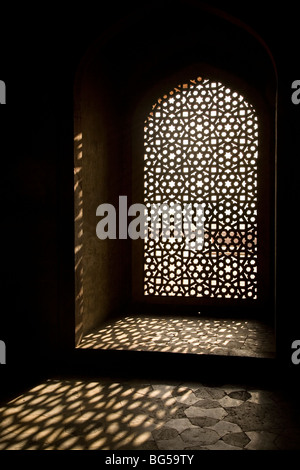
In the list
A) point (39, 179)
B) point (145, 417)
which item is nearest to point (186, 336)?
point (145, 417)

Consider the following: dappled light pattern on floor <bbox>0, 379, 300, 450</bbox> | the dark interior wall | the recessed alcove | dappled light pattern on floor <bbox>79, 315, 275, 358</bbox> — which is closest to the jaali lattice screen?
the recessed alcove

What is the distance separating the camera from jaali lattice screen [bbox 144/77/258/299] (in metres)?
5.79

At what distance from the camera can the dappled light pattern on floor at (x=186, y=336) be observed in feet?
14.4

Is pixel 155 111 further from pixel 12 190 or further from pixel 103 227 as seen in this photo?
pixel 12 190

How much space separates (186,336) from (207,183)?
2050 mm

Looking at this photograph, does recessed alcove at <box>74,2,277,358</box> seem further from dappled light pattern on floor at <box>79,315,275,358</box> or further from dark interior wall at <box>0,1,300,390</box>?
dark interior wall at <box>0,1,300,390</box>

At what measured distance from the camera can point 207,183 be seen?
232 inches

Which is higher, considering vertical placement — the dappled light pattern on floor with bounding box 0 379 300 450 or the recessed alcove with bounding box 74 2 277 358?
the recessed alcove with bounding box 74 2 277 358

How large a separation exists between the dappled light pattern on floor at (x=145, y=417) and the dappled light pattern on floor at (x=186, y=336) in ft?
1.40

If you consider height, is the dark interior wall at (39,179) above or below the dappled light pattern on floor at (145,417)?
above

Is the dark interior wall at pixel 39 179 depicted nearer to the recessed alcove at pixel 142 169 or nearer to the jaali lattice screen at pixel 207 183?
the recessed alcove at pixel 142 169

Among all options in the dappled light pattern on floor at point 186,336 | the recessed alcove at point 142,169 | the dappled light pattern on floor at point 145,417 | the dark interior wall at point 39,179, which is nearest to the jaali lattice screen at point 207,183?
the recessed alcove at point 142,169

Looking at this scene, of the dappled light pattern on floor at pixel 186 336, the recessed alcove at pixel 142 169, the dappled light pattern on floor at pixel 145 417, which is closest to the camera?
the dappled light pattern on floor at pixel 145 417

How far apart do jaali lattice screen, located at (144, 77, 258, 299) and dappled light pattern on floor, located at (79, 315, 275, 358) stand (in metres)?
0.53
